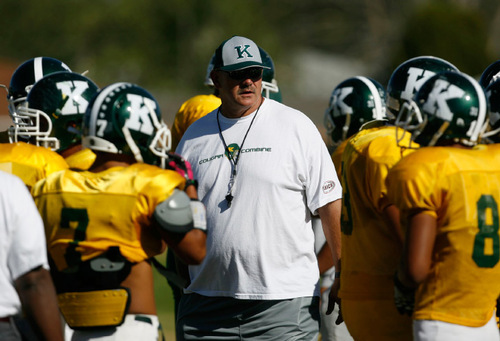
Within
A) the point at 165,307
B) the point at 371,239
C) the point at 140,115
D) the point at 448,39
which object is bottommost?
the point at 165,307

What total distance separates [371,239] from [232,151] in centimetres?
88

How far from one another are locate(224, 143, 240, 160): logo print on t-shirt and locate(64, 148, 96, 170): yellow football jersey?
2.47 feet

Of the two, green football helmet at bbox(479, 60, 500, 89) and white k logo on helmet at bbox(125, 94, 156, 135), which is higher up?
white k logo on helmet at bbox(125, 94, 156, 135)

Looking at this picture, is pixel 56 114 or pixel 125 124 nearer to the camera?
pixel 125 124

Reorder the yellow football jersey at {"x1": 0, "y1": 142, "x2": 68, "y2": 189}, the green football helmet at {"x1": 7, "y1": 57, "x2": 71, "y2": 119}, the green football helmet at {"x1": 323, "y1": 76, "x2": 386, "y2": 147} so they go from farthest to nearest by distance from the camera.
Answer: the green football helmet at {"x1": 7, "y1": 57, "x2": 71, "y2": 119}, the green football helmet at {"x1": 323, "y1": 76, "x2": 386, "y2": 147}, the yellow football jersey at {"x1": 0, "y1": 142, "x2": 68, "y2": 189}

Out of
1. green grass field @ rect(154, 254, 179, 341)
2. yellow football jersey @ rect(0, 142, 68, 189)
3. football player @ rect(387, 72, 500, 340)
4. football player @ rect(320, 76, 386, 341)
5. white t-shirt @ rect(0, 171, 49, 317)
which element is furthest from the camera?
green grass field @ rect(154, 254, 179, 341)

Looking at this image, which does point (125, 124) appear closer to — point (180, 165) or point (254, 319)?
point (180, 165)

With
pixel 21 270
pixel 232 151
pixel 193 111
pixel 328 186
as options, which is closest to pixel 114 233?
pixel 21 270

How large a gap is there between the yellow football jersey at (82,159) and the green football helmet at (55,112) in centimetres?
19

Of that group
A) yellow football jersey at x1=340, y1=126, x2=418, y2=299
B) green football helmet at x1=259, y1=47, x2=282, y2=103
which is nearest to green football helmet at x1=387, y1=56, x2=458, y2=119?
yellow football jersey at x1=340, y1=126, x2=418, y2=299

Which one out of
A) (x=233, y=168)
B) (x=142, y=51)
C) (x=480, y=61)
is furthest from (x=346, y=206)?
(x=142, y=51)

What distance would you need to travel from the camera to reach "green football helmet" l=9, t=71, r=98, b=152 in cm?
498

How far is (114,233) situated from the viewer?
367 centimetres

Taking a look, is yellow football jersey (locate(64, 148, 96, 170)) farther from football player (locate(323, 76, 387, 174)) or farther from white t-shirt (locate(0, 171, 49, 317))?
football player (locate(323, 76, 387, 174))
